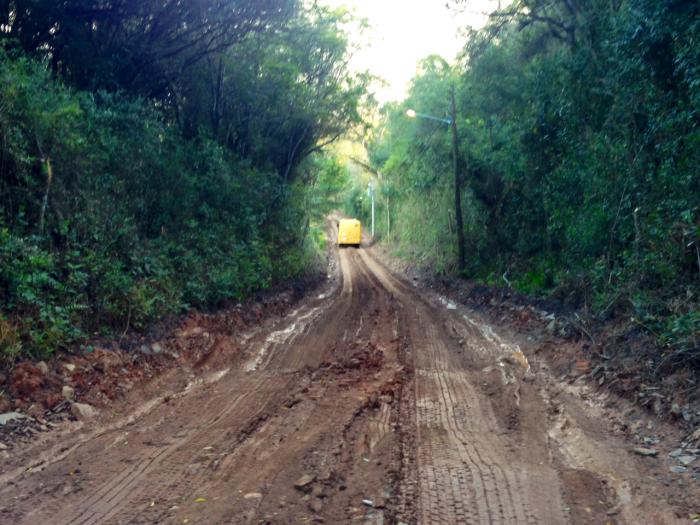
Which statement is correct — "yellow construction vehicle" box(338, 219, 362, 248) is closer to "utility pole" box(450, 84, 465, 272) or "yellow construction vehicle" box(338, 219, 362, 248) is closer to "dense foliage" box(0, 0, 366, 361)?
"dense foliage" box(0, 0, 366, 361)

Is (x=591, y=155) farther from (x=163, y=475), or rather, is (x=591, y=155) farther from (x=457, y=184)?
(x=163, y=475)

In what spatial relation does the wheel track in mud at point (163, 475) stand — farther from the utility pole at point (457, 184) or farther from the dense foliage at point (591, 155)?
the utility pole at point (457, 184)

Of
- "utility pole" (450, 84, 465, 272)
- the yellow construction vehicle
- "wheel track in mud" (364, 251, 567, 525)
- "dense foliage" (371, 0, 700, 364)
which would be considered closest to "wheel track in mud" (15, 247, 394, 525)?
"wheel track in mud" (364, 251, 567, 525)

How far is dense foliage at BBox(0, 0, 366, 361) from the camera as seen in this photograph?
9461 millimetres

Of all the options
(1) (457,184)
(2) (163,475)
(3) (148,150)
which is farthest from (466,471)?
(1) (457,184)

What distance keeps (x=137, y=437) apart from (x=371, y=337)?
642cm

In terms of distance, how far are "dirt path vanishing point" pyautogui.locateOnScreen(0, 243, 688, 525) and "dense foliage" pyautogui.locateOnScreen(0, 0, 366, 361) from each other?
2497 mm

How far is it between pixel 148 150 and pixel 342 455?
398 inches

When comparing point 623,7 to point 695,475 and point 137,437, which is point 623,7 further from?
point 137,437

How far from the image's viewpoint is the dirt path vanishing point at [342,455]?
15.0 ft

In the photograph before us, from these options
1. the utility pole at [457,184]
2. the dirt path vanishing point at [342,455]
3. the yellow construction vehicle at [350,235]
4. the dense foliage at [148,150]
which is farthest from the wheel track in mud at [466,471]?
the yellow construction vehicle at [350,235]

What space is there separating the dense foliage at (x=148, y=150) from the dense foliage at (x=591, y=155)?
19.8ft

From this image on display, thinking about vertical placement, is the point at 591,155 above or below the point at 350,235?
above

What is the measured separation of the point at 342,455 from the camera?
18.4ft
